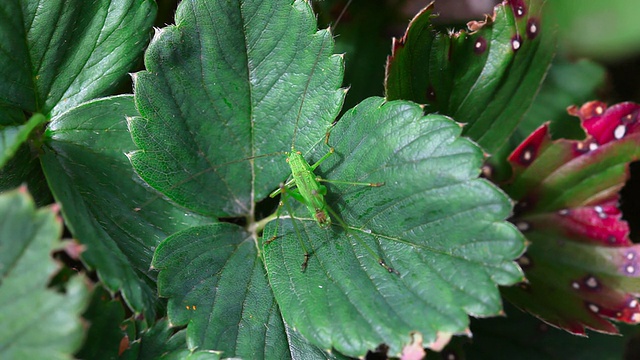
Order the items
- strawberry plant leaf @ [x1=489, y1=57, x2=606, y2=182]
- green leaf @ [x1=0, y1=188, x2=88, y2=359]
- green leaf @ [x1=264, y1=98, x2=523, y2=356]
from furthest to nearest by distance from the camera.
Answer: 1. strawberry plant leaf @ [x1=489, y1=57, x2=606, y2=182]
2. green leaf @ [x1=264, y1=98, x2=523, y2=356]
3. green leaf @ [x1=0, y1=188, x2=88, y2=359]

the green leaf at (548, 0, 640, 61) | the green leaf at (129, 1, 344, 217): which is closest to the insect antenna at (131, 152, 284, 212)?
the green leaf at (129, 1, 344, 217)

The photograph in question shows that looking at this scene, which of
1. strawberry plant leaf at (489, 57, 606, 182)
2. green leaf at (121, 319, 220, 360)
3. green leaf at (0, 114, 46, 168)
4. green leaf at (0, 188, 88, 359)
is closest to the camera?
green leaf at (0, 188, 88, 359)

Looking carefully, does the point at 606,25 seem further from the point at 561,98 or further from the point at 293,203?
the point at 561,98

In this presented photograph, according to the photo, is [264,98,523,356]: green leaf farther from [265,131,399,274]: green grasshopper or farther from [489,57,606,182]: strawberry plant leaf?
[489,57,606,182]: strawberry plant leaf

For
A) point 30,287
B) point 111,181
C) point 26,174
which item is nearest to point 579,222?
point 111,181

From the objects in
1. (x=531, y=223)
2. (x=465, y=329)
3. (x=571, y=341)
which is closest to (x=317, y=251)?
(x=465, y=329)

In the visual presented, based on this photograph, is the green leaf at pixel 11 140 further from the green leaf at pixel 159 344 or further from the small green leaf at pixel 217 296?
the green leaf at pixel 159 344

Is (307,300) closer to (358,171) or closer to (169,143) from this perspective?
(358,171)
